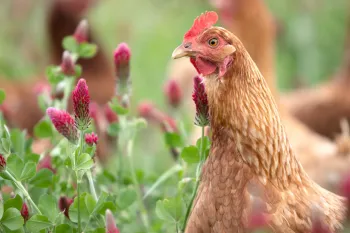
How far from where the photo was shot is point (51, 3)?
15.9 feet

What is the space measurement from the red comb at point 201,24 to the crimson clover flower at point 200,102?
107mm

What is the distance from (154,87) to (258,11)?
2.00 metres

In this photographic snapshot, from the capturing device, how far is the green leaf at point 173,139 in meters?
1.90

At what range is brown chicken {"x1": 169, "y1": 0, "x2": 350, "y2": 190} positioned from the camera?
111 inches

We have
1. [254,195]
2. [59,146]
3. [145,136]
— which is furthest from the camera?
[145,136]

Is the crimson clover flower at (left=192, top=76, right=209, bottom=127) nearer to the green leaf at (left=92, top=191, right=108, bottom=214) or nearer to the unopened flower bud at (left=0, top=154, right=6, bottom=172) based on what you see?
the green leaf at (left=92, top=191, right=108, bottom=214)

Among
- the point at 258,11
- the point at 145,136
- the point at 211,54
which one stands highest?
the point at 258,11

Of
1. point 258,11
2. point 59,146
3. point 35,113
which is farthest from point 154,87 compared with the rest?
point 59,146

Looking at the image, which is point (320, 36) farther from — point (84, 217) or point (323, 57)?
point (84, 217)

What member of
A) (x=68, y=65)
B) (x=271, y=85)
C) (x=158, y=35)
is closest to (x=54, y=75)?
(x=68, y=65)

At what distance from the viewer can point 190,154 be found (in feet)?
5.57

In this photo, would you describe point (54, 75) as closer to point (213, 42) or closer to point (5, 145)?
point (5, 145)

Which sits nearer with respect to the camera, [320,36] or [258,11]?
[258,11]

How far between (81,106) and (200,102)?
27 cm
